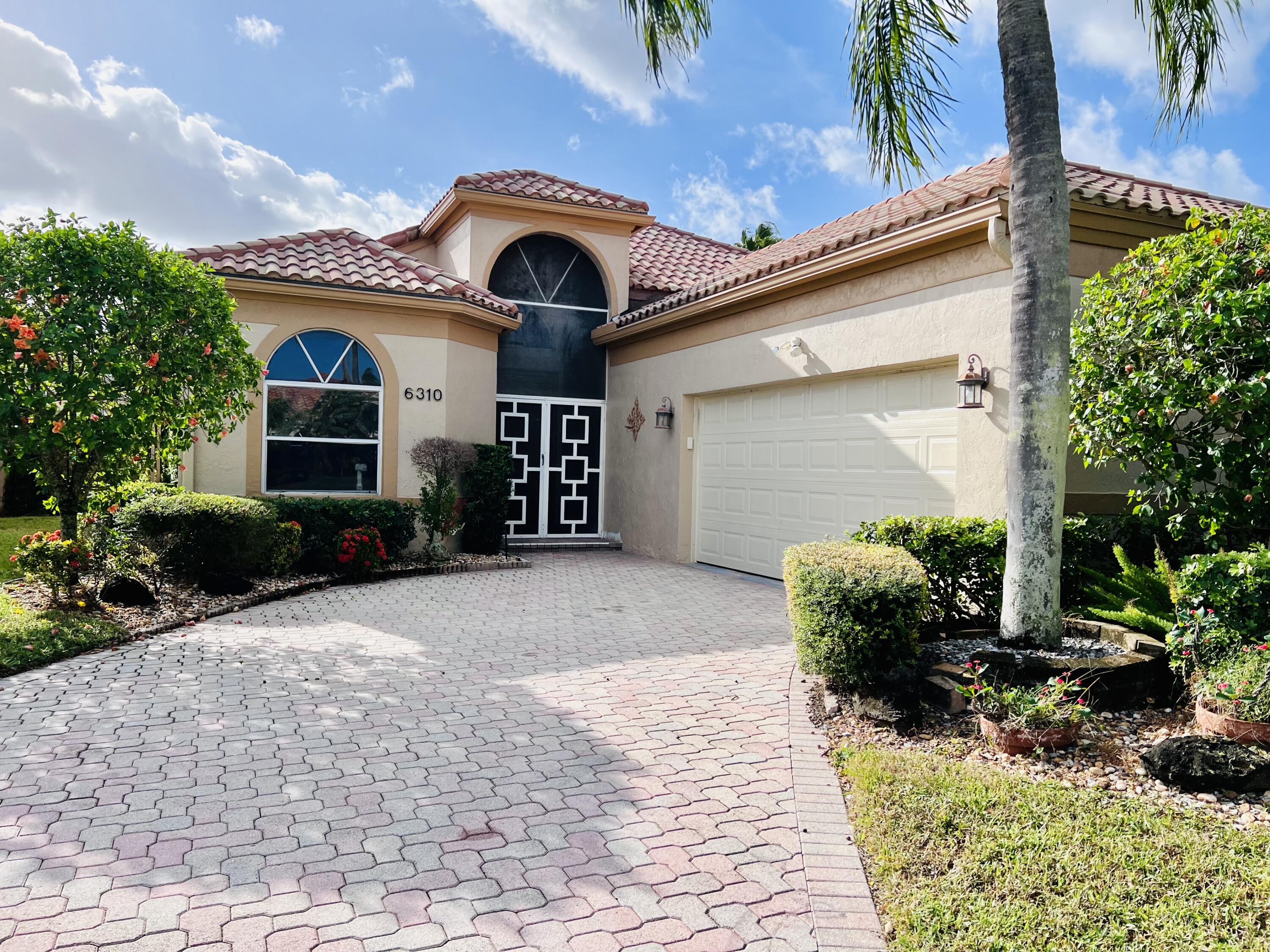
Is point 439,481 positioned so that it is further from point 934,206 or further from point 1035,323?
point 1035,323

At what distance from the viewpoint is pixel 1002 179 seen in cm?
769

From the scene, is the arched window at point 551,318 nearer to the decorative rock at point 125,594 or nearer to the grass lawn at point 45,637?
the decorative rock at point 125,594

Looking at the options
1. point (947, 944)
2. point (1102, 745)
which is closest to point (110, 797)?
point (947, 944)

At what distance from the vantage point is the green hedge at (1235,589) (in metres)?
4.49

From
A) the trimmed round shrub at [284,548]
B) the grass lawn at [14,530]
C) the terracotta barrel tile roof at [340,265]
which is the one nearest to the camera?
the trimmed round shrub at [284,548]

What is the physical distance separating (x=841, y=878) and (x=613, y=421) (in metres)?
12.4

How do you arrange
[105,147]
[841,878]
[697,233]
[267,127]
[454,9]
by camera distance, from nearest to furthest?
[841,878] → [454,9] → [267,127] → [105,147] → [697,233]

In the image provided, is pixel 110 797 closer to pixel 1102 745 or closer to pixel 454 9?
pixel 1102 745

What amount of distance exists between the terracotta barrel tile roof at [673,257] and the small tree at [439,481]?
5331mm

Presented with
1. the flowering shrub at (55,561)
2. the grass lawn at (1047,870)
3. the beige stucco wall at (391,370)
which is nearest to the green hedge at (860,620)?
the grass lawn at (1047,870)

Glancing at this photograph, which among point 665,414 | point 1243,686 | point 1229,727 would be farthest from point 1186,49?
point 665,414

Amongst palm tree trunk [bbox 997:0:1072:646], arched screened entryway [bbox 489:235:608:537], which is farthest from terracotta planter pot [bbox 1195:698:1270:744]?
arched screened entryway [bbox 489:235:608:537]

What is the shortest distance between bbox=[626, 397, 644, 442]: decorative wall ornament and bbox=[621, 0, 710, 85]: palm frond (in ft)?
25.5

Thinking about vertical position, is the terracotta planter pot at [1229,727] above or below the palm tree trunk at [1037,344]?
below
